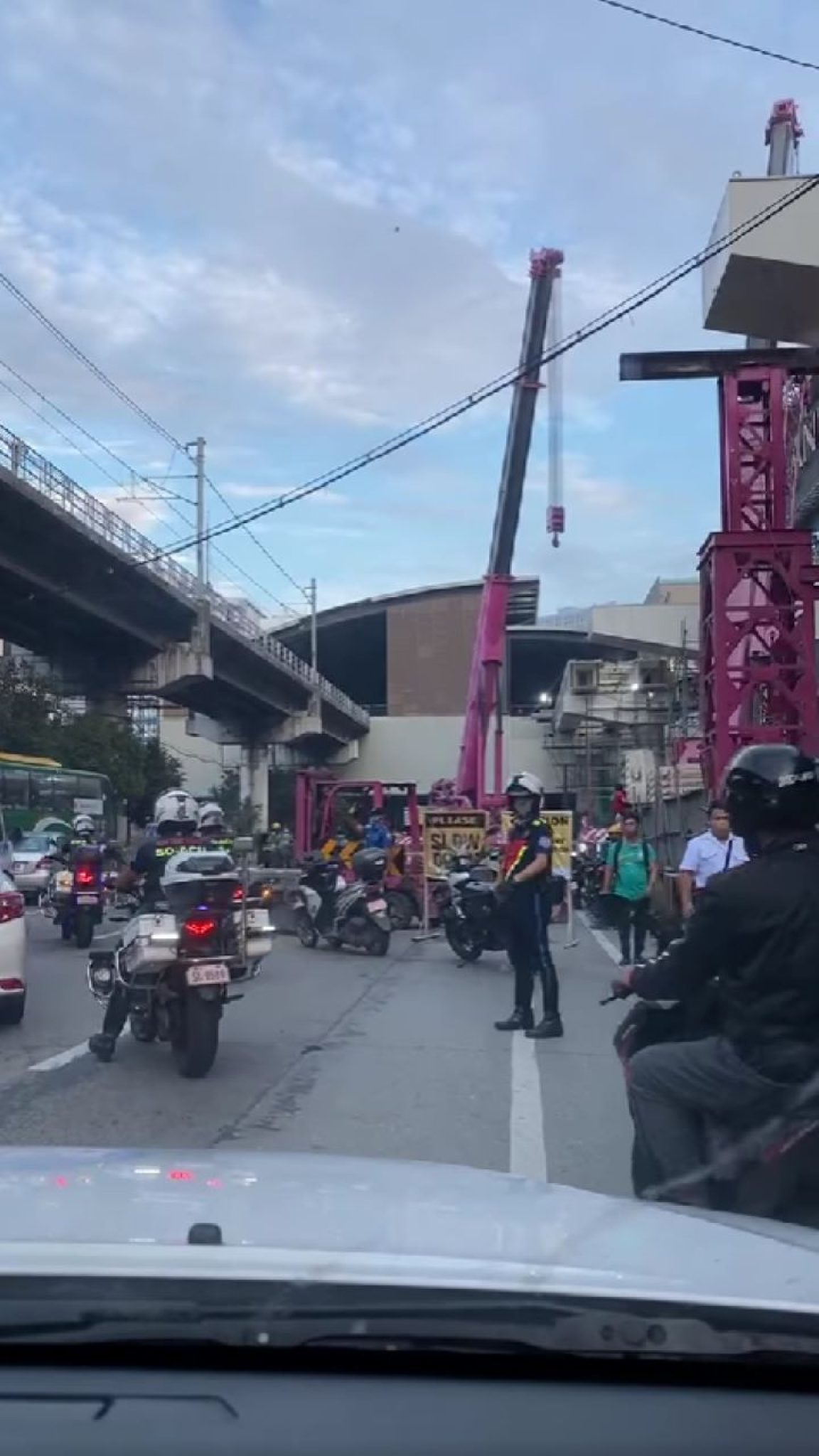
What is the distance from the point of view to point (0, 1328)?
2.21m

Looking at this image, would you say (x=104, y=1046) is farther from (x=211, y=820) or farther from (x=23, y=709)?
(x=23, y=709)

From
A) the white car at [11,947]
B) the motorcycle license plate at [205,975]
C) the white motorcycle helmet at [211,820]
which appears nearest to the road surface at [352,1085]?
the white car at [11,947]

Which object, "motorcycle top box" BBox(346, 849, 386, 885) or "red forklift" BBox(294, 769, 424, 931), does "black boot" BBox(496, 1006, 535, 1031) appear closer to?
"motorcycle top box" BBox(346, 849, 386, 885)

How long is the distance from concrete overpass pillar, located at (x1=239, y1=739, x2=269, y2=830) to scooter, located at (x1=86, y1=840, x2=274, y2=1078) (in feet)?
181

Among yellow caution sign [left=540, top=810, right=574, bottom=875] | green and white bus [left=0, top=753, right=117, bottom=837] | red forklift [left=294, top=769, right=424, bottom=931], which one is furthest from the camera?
green and white bus [left=0, top=753, right=117, bottom=837]

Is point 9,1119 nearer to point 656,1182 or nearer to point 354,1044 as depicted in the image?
point 354,1044

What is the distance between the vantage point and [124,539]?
131ft

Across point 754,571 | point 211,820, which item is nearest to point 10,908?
point 211,820

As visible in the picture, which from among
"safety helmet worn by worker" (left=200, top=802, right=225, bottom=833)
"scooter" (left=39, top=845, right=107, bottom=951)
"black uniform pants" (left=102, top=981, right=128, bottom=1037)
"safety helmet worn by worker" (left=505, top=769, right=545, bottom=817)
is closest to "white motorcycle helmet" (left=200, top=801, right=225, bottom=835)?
"safety helmet worn by worker" (left=200, top=802, right=225, bottom=833)

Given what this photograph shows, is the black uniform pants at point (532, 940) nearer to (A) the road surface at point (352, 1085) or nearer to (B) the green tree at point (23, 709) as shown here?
(A) the road surface at point (352, 1085)

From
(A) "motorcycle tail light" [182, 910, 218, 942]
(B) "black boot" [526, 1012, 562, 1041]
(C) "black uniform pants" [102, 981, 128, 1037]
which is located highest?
(A) "motorcycle tail light" [182, 910, 218, 942]

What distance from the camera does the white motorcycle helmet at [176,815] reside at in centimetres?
1230

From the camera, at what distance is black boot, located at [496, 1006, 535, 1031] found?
12133mm

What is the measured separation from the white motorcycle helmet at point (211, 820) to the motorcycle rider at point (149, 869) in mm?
345
